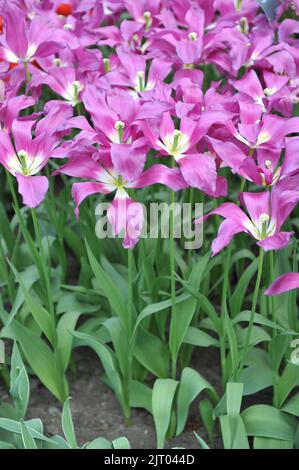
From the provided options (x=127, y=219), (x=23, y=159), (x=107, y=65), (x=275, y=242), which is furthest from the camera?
(x=107, y=65)

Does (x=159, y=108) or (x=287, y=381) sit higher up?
(x=159, y=108)

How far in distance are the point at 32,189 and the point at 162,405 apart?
0.59m

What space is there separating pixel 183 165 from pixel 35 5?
3.18ft

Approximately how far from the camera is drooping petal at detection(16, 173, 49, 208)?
4.88ft

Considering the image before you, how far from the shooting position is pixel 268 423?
176 centimetres

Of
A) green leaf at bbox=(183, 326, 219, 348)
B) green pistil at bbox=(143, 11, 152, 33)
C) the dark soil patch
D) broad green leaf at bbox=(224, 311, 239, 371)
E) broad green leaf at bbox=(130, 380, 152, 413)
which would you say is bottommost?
the dark soil patch

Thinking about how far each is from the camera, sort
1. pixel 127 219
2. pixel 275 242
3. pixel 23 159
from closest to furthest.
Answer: pixel 275 242, pixel 127 219, pixel 23 159

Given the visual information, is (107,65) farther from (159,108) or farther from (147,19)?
(159,108)

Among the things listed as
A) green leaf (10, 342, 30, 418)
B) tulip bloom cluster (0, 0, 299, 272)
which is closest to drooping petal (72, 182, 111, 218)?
tulip bloom cluster (0, 0, 299, 272)

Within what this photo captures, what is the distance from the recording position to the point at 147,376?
205cm

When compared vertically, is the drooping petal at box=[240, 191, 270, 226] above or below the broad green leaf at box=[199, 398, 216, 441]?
above

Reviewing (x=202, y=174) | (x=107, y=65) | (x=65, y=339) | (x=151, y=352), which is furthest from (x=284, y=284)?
(x=107, y=65)

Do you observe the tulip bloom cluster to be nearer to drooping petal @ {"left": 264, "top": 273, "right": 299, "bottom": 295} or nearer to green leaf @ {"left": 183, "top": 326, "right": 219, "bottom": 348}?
drooping petal @ {"left": 264, "top": 273, "right": 299, "bottom": 295}

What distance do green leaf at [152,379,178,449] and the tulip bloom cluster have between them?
1.47ft
